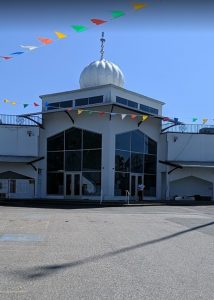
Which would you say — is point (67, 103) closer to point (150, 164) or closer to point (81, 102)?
point (81, 102)

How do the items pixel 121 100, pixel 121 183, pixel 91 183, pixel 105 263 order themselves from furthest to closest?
pixel 121 100, pixel 121 183, pixel 91 183, pixel 105 263

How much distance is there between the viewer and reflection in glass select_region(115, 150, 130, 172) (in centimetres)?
3744

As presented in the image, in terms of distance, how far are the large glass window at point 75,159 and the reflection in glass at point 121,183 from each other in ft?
4.20

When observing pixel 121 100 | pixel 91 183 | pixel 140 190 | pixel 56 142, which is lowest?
pixel 140 190

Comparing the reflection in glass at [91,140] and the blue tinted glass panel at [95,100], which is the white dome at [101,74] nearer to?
the blue tinted glass panel at [95,100]

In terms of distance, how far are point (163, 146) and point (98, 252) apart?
102 feet

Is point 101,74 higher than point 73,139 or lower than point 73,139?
higher

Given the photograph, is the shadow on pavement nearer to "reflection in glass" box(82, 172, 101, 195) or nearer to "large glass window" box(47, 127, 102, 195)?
"reflection in glass" box(82, 172, 101, 195)

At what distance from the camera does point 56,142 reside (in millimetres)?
39875

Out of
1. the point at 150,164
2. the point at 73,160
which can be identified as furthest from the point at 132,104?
the point at 73,160

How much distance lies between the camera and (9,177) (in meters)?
36.3

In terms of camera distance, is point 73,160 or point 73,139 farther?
point 73,139

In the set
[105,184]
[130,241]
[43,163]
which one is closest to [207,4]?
[130,241]

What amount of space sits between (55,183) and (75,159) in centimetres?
267
